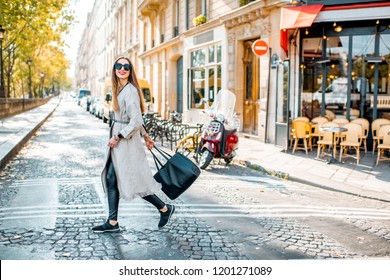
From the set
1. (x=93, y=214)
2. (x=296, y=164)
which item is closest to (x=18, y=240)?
(x=93, y=214)

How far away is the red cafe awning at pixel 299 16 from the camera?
11213 mm

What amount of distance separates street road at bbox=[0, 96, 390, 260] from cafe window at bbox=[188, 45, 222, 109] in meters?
10.7

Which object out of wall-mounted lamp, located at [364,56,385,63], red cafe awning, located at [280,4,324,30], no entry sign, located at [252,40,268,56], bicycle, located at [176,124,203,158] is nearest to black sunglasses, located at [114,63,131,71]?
bicycle, located at [176,124,203,158]

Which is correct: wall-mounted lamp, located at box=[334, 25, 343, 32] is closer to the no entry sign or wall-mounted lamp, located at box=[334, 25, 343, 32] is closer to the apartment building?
the apartment building

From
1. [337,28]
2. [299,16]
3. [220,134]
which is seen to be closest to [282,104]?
[299,16]

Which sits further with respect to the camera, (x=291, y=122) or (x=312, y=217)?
(x=291, y=122)

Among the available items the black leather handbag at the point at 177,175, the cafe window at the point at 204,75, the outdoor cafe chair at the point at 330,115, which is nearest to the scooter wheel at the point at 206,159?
the black leather handbag at the point at 177,175

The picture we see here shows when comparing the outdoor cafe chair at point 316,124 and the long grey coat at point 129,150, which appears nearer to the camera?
the long grey coat at point 129,150

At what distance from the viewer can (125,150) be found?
467 cm

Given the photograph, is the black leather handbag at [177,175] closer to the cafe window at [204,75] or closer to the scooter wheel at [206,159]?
the scooter wheel at [206,159]

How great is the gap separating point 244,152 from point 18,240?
8091 mm

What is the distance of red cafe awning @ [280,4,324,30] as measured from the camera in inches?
441
